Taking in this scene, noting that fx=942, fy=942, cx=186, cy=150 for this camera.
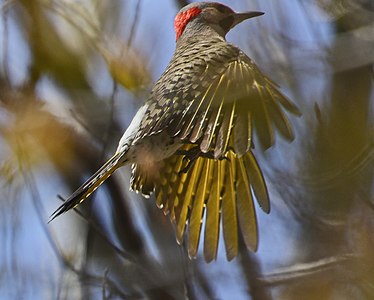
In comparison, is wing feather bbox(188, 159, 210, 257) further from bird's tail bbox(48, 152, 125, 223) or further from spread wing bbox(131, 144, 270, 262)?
bird's tail bbox(48, 152, 125, 223)

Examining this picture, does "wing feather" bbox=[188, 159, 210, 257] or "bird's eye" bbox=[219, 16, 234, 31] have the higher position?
"bird's eye" bbox=[219, 16, 234, 31]

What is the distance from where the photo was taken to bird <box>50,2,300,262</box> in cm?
383

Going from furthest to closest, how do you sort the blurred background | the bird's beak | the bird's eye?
the bird's eye < the bird's beak < the blurred background

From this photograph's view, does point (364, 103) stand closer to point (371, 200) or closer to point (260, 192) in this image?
point (371, 200)

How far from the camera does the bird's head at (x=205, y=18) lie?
5090 millimetres

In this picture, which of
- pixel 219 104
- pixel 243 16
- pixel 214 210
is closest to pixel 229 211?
pixel 214 210

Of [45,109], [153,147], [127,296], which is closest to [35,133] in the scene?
[45,109]

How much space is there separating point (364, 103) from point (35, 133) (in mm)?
1439

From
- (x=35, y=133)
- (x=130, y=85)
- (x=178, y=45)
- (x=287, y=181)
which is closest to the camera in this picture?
(x=287, y=181)

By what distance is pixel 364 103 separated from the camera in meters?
3.44

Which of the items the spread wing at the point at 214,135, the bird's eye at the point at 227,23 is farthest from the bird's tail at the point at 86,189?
the bird's eye at the point at 227,23

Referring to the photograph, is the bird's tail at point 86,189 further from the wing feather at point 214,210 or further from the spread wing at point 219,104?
the wing feather at point 214,210

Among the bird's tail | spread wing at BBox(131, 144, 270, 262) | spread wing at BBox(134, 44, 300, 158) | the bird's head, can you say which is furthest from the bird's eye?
the bird's tail

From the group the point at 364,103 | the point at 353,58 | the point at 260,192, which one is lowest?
the point at 260,192
